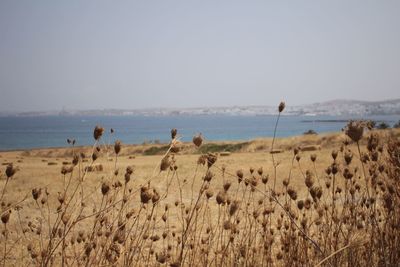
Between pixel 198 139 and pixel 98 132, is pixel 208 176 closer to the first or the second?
pixel 198 139

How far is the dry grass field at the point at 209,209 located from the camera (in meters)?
2.35

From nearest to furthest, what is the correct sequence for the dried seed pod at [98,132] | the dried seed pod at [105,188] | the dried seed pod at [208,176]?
the dried seed pod at [98,132] → the dried seed pod at [105,188] → the dried seed pod at [208,176]

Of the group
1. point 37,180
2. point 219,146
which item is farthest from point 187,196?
point 219,146

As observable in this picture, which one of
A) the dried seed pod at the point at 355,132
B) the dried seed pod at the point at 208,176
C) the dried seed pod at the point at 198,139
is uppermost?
the dried seed pod at the point at 355,132

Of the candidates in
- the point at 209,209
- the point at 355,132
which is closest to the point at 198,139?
the point at 355,132

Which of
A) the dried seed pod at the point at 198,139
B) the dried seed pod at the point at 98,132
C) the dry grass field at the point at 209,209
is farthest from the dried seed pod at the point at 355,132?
the dried seed pod at the point at 98,132

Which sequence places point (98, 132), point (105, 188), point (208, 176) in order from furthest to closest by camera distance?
point (208, 176) → point (105, 188) → point (98, 132)

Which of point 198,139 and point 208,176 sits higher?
point 198,139

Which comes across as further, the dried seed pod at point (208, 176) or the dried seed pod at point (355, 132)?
the dried seed pod at point (208, 176)

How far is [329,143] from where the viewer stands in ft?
92.1

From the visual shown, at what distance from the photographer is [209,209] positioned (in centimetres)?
415

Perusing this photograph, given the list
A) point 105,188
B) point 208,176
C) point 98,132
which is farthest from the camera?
point 208,176

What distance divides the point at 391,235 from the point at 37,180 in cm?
1255

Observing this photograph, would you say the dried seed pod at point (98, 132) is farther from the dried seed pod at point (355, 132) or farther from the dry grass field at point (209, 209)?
the dried seed pod at point (355, 132)
